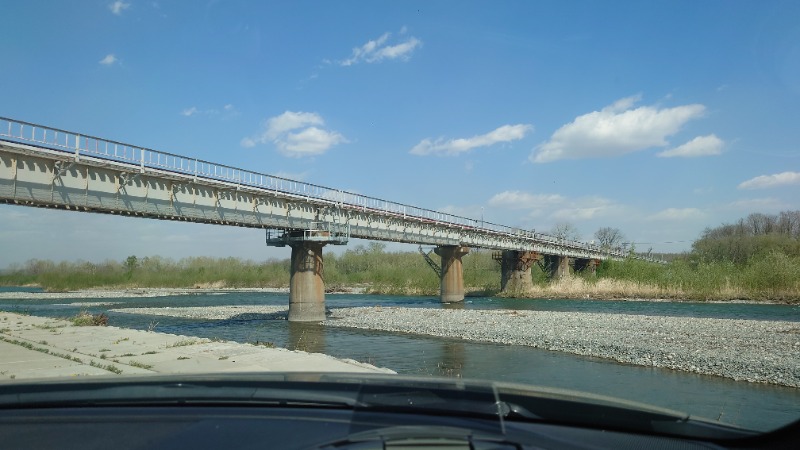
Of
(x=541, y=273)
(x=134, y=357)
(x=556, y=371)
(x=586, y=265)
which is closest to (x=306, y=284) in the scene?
(x=556, y=371)

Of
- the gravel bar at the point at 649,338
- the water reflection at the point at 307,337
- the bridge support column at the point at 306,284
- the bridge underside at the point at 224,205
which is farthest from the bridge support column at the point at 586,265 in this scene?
the water reflection at the point at 307,337

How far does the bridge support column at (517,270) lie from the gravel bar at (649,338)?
35.1 m

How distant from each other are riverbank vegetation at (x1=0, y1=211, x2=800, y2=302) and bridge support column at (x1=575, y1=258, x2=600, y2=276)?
6.88 m

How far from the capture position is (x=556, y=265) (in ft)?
280

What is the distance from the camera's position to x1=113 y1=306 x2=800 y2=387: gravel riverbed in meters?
17.0

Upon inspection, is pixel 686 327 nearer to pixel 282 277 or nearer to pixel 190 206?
pixel 190 206

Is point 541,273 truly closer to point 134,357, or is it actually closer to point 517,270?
point 517,270

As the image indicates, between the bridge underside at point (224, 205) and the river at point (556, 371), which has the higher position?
the bridge underside at point (224, 205)

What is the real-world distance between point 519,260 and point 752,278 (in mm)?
26873

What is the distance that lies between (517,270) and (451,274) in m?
14.6

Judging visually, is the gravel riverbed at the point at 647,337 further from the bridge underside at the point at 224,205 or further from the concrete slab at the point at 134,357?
the concrete slab at the point at 134,357

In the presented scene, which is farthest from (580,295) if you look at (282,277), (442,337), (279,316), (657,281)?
(282,277)

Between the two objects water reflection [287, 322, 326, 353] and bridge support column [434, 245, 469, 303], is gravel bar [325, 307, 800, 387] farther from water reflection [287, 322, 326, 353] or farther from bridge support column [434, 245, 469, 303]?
bridge support column [434, 245, 469, 303]

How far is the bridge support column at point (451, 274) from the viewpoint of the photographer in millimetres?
62906
